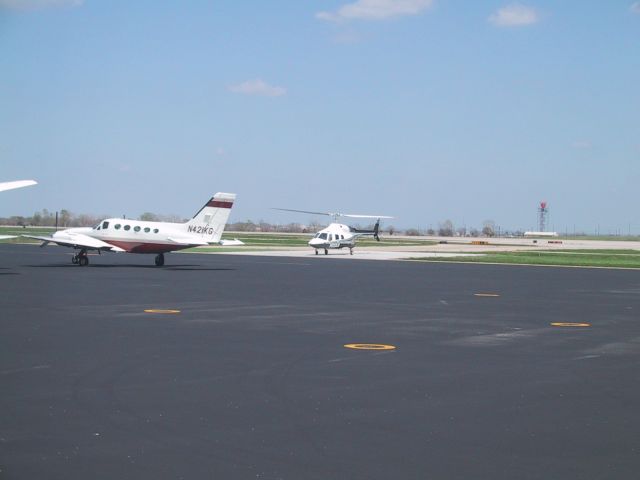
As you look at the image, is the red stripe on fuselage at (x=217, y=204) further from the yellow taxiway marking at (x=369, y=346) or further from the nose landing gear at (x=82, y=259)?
the yellow taxiway marking at (x=369, y=346)

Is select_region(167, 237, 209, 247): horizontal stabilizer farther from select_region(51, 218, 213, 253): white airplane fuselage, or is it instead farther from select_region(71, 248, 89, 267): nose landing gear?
select_region(71, 248, 89, 267): nose landing gear

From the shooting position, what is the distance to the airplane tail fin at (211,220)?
50.1 metres

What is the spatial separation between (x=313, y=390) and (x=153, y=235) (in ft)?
127

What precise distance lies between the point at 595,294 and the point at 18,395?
85.4 feet

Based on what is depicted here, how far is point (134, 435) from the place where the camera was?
9.98 m

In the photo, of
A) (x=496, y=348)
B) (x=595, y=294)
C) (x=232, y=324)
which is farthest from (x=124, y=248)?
(x=496, y=348)

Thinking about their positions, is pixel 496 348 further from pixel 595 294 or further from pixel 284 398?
pixel 595 294

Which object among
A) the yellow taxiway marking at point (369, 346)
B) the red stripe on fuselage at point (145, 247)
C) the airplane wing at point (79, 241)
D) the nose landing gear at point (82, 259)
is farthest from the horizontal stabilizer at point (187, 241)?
the yellow taxiway marking at point (369, 346)

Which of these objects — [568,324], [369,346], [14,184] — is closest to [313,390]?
[369,346]

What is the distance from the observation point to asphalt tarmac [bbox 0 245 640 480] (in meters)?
9.12

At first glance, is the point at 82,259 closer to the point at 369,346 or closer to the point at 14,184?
the point at 14,184

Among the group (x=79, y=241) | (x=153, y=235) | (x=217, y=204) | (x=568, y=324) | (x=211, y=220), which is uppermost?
(x=217, y=204)

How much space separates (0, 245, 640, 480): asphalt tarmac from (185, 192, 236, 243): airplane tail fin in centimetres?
2197

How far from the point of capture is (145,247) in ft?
166
